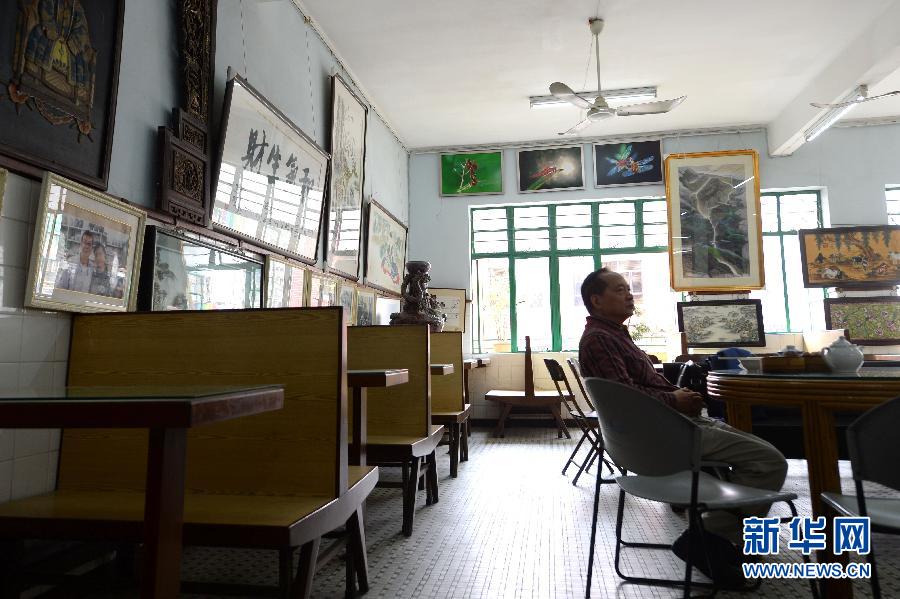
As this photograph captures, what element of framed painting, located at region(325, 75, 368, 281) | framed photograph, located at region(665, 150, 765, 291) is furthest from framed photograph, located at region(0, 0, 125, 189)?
framed photograph, located at region(665, 150, 765, 291)

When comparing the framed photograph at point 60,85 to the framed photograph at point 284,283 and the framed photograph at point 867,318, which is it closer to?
the framed photograph at point 284,283

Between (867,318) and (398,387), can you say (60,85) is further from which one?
(867,318)

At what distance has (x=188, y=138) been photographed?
3.03 m

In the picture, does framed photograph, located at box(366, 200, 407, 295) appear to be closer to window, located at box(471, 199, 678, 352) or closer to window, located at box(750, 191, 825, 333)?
window, located at box(471, 199, 678, 352)

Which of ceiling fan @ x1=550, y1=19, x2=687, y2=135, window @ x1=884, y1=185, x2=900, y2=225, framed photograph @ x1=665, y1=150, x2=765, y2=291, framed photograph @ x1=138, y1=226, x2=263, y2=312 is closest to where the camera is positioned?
framed photograph @ x1=138, y1=226, x2=263, y2=312

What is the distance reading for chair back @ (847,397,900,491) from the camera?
4.22 feet

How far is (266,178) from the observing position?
3.75 m

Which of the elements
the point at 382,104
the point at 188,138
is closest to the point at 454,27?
the point at 382,104

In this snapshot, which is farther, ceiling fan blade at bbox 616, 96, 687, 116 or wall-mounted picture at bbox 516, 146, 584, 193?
wall-mounted picture at bbox 516, 146, 584, 193

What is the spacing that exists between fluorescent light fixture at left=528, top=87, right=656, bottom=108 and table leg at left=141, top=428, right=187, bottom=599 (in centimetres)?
559

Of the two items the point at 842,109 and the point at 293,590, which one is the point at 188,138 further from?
the point at 842,109

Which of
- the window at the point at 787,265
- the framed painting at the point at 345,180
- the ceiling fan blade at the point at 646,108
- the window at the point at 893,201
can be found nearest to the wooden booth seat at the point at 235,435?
the framed painting at the point at 345,180

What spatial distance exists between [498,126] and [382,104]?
63.0 inches

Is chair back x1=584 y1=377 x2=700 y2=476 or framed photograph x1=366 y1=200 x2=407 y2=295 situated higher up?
framed photograph x1=366 y1=200 x2=407 y2=295
